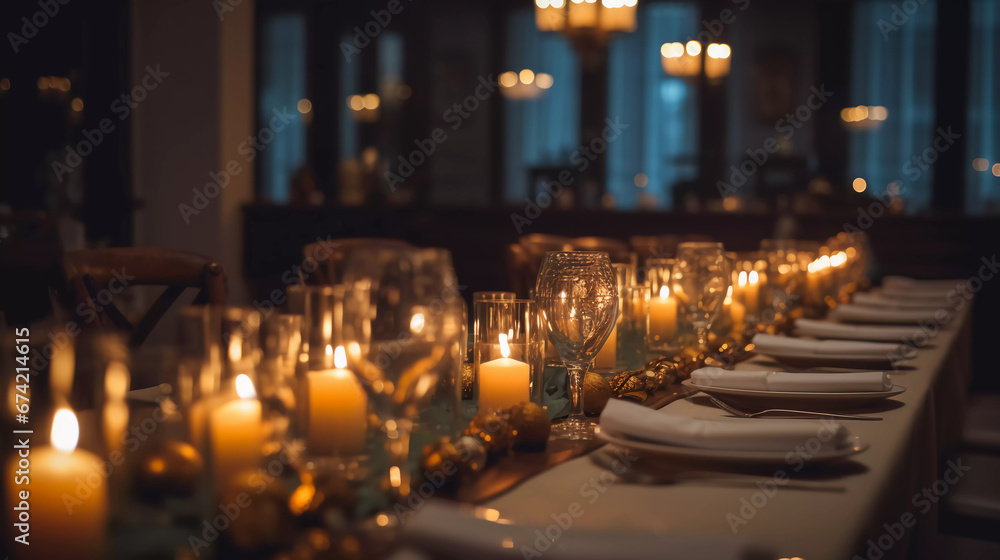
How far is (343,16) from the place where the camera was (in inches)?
384

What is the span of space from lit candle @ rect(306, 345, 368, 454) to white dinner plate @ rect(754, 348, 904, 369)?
2.87 ft

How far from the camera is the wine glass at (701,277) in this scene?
143cm

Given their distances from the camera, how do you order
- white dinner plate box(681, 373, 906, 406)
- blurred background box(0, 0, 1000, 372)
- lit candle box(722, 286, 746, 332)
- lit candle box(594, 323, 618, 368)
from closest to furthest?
white dinner plate box(681, 373, 906, 406) < lit candle box(594, 323, 618, 368) < lit candle box(722, 286, 746, 332) < blurred background box(0, 0, 1000, 372)

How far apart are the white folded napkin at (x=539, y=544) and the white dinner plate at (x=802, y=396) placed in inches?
20.8

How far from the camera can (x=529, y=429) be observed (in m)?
0.84

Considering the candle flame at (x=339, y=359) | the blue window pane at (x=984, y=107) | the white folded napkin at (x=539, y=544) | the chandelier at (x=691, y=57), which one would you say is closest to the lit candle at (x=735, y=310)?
the candle flame at (x=339, y=359)

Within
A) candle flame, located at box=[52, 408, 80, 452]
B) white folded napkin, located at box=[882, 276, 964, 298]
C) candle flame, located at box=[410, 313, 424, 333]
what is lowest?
white folded napkin, located at box=[882, 276, 964, 298]

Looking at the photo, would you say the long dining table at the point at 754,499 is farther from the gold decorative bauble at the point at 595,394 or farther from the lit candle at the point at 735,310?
the lit candle at the point at 735,310

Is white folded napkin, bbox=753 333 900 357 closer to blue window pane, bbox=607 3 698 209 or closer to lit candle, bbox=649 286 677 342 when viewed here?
lit candle, bbox=649 286 677 342

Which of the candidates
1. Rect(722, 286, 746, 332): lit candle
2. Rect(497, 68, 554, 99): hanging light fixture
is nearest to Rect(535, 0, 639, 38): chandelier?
Rect(722, 286, 746, 332): lit candle

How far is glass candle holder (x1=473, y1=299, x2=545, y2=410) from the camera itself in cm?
94

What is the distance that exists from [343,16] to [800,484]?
974 centimetres

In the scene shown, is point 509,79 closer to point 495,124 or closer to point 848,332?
point 495,124

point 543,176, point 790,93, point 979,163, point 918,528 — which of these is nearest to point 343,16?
point 543,176
